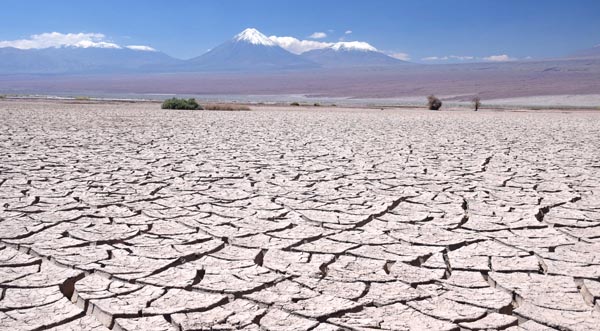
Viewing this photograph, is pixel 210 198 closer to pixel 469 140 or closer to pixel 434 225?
pixel 434 225

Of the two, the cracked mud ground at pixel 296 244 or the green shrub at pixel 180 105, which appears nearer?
the cracked mud ground at pixel 296 244

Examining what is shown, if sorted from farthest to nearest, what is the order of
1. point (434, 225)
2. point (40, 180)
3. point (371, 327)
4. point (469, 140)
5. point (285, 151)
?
1. point (469, 140)
2. point (285, 151)
3. point (40, 180)
4. point (434, 225)
5. point (371, 327)

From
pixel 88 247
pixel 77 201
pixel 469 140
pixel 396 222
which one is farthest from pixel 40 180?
pixel 469 140

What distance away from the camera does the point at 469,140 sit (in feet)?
28.4

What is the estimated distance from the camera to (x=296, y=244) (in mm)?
2871

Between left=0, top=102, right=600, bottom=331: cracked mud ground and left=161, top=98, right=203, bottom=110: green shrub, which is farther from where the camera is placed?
left=161, top=98, right=203, bottom=110: green shrub

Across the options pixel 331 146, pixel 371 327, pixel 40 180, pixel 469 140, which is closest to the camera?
pixel 371 327

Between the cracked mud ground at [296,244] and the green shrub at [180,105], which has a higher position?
the green shrub at [180,105]

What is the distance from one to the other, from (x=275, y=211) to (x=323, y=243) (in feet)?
2.51

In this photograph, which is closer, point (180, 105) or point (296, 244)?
point (296, 244)

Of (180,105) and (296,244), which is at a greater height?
(180,105)

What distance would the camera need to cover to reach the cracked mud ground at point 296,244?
6.70 ft

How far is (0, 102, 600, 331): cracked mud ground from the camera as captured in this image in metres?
2.04

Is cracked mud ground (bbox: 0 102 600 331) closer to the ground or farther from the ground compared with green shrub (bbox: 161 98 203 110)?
closer to the ground
